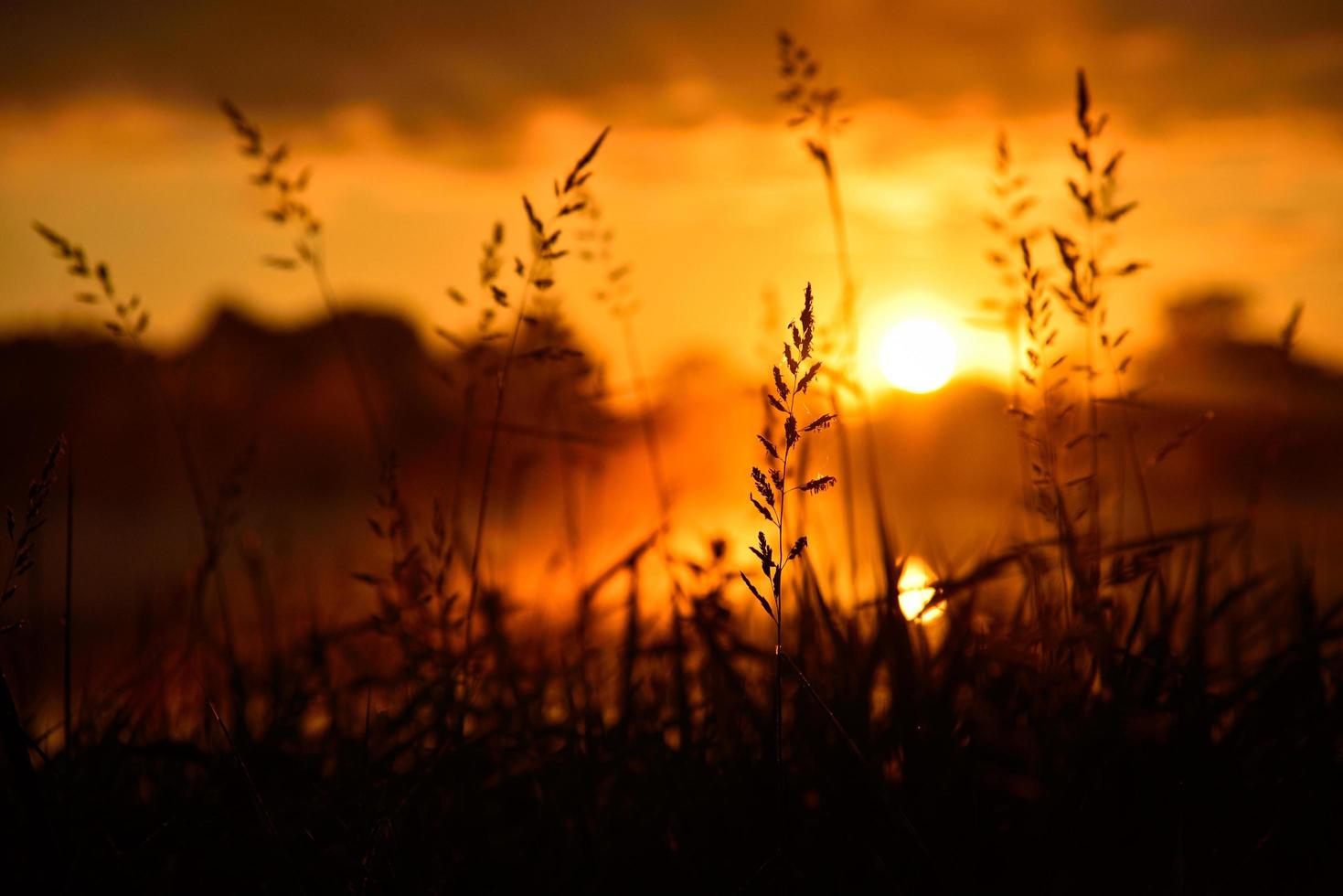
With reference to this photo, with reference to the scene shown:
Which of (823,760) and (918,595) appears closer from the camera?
(823,760)

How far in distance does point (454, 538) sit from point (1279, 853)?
59.8 inches

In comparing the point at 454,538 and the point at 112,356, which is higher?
the point at 112,356

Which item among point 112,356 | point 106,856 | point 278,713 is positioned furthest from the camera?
point 112,356

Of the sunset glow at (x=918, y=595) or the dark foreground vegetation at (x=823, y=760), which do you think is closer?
the dark foreground vegetation at (x=823, y=760)

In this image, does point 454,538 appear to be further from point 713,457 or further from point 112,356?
point 713,457

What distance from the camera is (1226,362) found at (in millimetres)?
3439

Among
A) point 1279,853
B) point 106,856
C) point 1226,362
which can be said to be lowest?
point 1279,853

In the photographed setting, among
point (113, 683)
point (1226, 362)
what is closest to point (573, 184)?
point (113, 683)

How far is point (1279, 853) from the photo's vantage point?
1438mm

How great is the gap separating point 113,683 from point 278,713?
0.60 m

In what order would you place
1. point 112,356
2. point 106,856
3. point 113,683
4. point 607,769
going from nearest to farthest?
point 106,856
point 607,769
point 113,683
point 112,356

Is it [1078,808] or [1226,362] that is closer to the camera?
[1078,808]

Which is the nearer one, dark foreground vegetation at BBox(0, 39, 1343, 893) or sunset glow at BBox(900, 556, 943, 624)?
dark foreground vegetation at BBox(0, 39, 1343, 893)

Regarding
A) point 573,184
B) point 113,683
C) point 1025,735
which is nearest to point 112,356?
point 113,683
